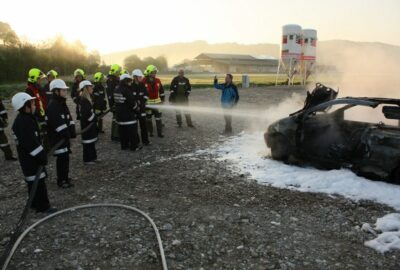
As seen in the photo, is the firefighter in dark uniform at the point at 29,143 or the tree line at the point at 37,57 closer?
the firefighter in dark uniform at the point at 29,143

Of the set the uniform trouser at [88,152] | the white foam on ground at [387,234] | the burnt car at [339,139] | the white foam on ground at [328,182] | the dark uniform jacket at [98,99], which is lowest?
the white foam on ground at [387,234]

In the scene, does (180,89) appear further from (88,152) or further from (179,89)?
(88,152)

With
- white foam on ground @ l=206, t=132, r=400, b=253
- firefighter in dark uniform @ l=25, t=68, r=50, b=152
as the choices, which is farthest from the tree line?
white foam on ground @ l=206, t=132, r=400, b=253

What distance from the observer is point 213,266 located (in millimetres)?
3762

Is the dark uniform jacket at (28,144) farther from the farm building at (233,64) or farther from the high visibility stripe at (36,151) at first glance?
the farm building at (233,64)

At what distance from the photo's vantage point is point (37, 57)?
32.7 metres

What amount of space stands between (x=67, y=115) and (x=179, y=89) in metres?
5.13

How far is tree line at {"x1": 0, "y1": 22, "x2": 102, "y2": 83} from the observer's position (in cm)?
2991

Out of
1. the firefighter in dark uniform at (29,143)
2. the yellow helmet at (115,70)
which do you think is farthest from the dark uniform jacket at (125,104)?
the firefighter in dark uniform at (29,143)

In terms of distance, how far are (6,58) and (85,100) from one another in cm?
2666

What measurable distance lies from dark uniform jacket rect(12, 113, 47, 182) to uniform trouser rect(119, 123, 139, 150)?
3523 mm

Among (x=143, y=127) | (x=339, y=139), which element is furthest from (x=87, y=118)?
(x=339, y=139)

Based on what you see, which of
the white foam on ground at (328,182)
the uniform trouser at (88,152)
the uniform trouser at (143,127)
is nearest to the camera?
the white foam on ground at (328,182)

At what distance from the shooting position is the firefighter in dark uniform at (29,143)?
189 inches
